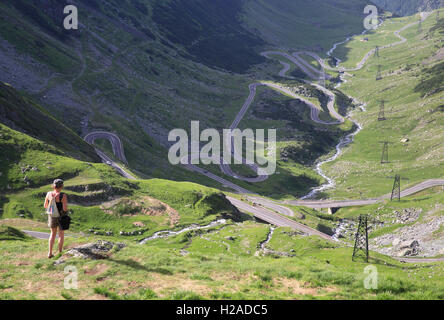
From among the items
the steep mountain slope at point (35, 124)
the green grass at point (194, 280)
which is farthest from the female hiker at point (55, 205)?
the steep mountain slope at point (35, 124)

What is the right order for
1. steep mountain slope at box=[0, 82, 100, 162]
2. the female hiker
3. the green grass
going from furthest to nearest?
1. steep mountain slope at box=[0, 82, 100, 162]
2. the female hiker
3. the green grass

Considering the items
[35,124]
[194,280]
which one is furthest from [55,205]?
[35,124]

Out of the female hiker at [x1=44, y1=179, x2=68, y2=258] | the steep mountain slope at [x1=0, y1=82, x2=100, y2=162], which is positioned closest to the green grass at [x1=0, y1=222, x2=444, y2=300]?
the female hiker at [x1=44, y1=179, x2=68, y2=258]

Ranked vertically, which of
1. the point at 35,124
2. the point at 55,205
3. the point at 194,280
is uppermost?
the point at 35,124

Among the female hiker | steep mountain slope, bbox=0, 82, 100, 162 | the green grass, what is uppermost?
steep mountain slope, bbox=0, 82, 100, 162

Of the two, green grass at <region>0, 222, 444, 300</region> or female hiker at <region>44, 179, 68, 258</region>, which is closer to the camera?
green grass at <region>0, 222, 444, 300</region>

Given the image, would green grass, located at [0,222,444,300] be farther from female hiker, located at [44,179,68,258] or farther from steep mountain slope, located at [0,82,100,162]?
steep mountain slope, located at [0,82,100,162]

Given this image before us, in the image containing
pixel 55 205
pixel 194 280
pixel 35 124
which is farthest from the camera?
pixel 35 124

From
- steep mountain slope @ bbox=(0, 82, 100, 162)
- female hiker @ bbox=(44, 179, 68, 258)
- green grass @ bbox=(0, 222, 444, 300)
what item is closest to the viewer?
green grass @ bbox=(0, 222, 444, 300)

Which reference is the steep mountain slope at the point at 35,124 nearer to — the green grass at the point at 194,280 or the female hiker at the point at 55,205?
the green grass at the point at 194,280

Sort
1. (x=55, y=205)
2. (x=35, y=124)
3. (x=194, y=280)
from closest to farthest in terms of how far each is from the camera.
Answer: (x=194, y=280)
(x=55, y=205)
(x=35, y=124)

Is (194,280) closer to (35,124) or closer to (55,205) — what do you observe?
(55,205)
